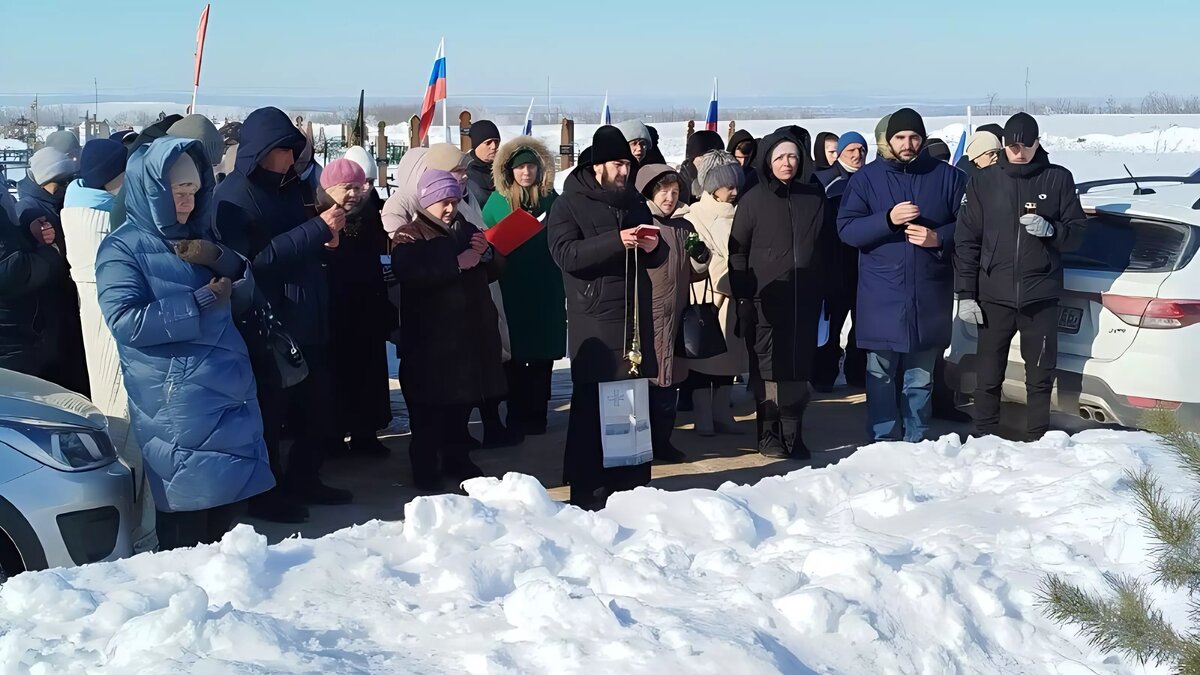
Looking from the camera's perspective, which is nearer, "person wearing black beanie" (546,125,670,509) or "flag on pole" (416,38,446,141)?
"person wearing black beanie" (546,125,670,509)

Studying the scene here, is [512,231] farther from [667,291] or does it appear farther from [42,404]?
[42,404]

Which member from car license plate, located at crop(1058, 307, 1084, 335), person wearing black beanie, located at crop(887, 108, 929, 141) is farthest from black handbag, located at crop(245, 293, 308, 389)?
car license plate, located at crop(1058, 307, 1084, 335)

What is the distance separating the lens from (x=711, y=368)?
7.52 metres

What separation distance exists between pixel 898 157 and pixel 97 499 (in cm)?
466

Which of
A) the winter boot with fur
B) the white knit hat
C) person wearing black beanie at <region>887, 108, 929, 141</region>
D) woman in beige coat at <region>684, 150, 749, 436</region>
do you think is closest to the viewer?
person wearing black beanie at <region>887, 108, 929, 141</region>

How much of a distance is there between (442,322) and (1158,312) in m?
3.70

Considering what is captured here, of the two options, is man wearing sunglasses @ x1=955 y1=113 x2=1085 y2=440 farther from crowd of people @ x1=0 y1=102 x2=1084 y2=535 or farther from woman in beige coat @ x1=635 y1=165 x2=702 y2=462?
woman in beige coat @ x1=635 y1=165 x2=702 y2=462

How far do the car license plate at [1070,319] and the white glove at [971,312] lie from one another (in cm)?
43

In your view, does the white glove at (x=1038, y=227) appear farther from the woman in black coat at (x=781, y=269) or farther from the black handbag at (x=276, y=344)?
the black handbag at (x=276, y=344)

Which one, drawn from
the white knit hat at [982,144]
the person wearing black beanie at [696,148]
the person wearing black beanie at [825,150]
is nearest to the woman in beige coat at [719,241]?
the person wearing black beanie at [696,148]

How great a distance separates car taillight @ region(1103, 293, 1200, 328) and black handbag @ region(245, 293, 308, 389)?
421 centimetres

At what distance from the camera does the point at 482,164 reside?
8.34m

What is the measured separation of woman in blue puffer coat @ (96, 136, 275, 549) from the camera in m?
4.65

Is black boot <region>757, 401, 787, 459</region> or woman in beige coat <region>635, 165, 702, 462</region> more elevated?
woman in beige coat <region>635, 165, 702, 462</region>
